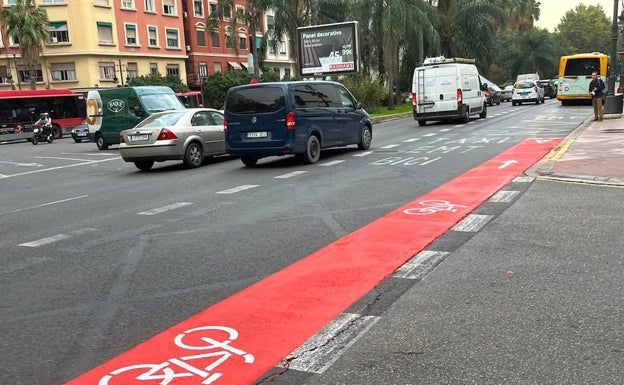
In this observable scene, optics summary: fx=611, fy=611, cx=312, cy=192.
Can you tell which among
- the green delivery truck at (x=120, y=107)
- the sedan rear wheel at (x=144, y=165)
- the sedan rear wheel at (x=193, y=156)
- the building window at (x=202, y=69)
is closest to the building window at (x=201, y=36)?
the building window at (x=202, y=69)

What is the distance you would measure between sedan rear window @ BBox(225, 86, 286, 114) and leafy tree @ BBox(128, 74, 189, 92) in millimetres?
38682

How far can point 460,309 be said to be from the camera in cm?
446

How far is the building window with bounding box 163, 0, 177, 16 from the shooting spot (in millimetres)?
59031

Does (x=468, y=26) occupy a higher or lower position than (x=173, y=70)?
higher

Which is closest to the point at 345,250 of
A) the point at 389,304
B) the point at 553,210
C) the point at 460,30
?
the point at 389,304

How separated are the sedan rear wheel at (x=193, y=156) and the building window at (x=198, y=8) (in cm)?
5133

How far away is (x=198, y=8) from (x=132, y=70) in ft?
41.8

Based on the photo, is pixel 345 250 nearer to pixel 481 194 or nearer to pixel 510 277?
pixel 510 277

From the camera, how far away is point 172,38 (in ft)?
196

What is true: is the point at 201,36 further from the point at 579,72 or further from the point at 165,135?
the point at 165,135

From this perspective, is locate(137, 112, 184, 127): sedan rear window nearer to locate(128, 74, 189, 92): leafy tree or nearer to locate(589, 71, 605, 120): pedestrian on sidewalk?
locate(589, 71, 605, 120): pedestrian on sidewalk

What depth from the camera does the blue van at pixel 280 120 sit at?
1360cm

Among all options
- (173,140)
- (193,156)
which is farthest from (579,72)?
(173,140)

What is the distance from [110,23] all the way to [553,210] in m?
51.7
